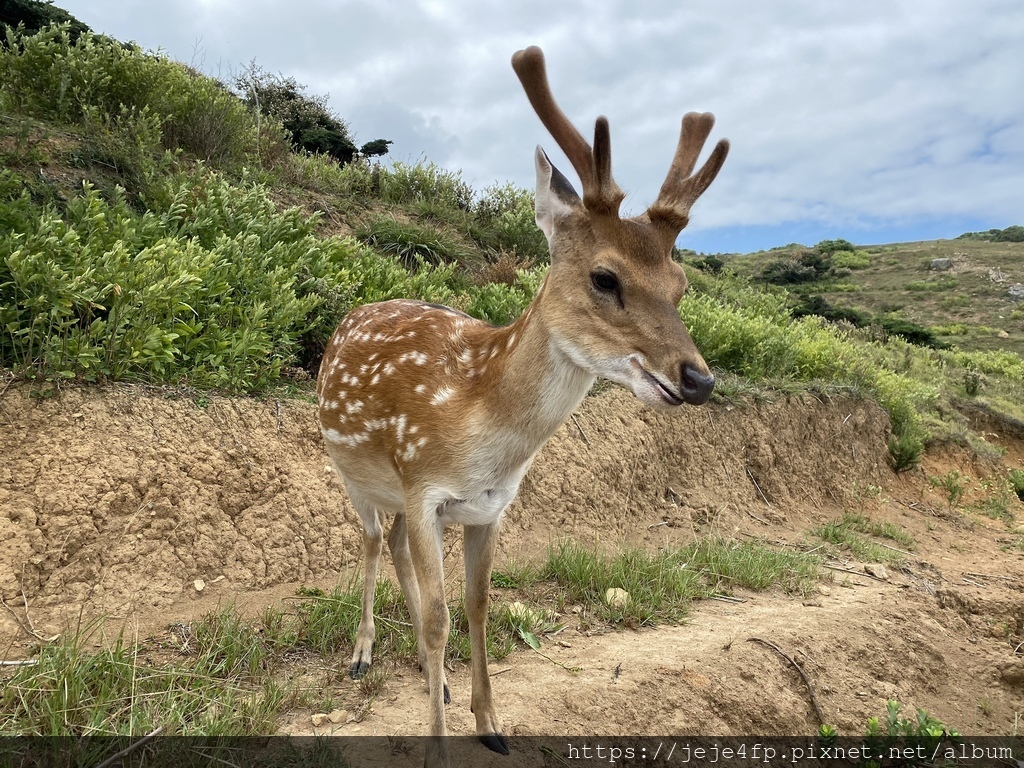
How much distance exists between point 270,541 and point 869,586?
5404 mm

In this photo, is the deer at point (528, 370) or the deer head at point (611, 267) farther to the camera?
the deer at point (528, 370)

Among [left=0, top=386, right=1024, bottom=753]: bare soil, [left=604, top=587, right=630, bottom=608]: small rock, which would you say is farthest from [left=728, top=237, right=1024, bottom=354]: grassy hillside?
[left=604, top=587, right=630, bottom=608]: small rock

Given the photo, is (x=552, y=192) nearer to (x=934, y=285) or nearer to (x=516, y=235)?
(x=516, y=235)

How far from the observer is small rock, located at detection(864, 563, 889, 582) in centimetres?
657

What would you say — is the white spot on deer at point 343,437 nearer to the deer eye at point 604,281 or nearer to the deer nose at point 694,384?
the deer eye at point 604,281

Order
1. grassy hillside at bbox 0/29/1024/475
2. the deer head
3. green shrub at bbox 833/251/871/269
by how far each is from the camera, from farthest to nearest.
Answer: green shrub at bbox 833/251/871/269 → grassy hillside at bbox 0/29/1024/475 → the deer head

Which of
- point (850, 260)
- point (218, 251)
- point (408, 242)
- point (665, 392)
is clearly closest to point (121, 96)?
point (408, 242)

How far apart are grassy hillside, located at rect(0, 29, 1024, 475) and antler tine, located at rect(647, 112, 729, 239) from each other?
3556mm

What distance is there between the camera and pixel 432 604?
312 centimetres

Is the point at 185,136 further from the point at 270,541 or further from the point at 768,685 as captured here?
the point at 768,685

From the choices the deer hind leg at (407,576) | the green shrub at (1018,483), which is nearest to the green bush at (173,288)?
the deer hind leg at (407,576)

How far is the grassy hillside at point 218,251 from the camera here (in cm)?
458

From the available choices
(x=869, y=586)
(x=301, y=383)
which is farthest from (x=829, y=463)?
(x=301, y=383)

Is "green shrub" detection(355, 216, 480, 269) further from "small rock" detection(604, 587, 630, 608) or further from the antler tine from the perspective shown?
the antler tine
